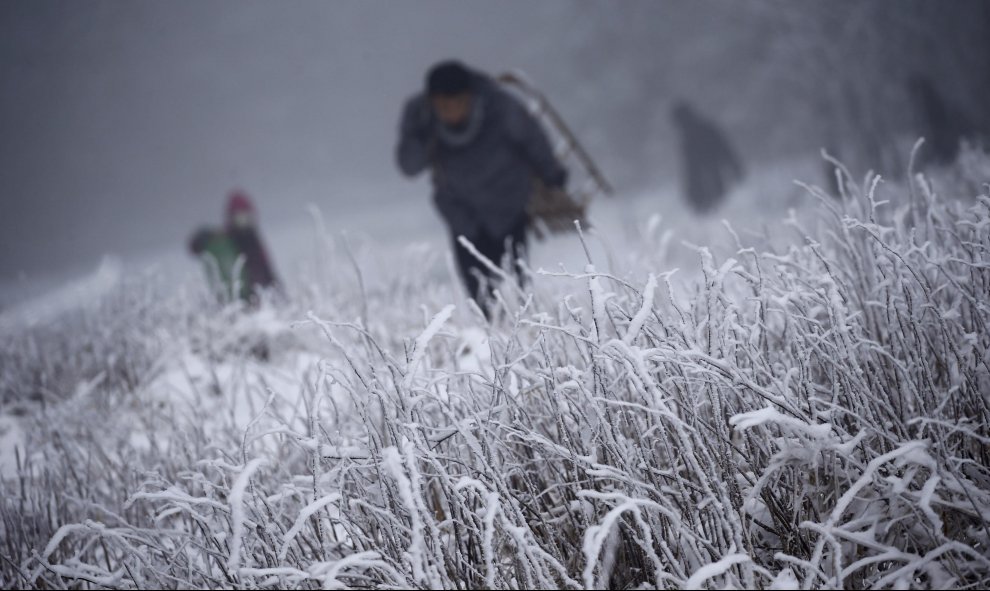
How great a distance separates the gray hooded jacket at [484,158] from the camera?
3.67m

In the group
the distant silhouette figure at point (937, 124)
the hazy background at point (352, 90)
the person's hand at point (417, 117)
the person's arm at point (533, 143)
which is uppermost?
the hazy background at point (352, 90)

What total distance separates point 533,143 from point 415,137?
867 millimetres

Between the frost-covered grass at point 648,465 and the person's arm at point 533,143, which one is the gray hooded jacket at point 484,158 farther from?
the frost-covered grass at point 648,465

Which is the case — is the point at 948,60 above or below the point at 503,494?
above

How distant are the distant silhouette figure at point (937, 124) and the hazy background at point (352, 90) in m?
0.87

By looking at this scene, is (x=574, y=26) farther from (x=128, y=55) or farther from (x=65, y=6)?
(x=128, y=55)

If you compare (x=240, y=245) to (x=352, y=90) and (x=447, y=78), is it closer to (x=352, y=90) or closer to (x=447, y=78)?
(x=447, y=78)

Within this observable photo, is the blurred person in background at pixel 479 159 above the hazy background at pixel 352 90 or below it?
below

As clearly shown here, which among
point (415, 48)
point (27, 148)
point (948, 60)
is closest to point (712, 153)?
point (948, 60)

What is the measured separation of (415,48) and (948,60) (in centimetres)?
12523

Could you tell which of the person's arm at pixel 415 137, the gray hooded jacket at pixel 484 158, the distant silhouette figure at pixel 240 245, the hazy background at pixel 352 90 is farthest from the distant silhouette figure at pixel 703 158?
the person's arm at pixel 415 137

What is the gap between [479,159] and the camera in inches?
148

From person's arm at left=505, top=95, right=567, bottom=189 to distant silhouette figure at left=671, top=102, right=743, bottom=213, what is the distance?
14616mm

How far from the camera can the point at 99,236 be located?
12481 cm
